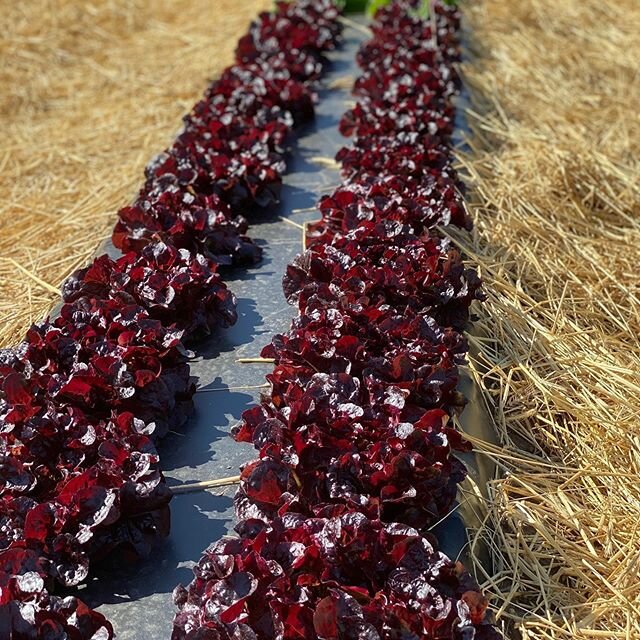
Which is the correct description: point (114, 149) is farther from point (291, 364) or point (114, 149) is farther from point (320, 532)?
point (320, 532)

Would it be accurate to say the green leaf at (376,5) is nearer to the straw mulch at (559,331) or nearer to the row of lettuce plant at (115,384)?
the straw mulch at (559,331)

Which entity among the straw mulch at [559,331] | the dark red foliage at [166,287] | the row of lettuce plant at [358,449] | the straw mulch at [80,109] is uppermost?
the row of lettuce plant at [358,449]

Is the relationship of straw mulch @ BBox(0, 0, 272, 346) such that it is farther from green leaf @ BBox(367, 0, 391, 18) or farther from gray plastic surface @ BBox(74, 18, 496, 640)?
green leaf @ BBox(367, 0, 391, 18)

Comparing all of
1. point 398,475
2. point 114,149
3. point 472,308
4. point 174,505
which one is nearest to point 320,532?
point 398,475

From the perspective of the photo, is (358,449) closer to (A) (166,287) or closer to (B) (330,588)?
(B) (330,588)

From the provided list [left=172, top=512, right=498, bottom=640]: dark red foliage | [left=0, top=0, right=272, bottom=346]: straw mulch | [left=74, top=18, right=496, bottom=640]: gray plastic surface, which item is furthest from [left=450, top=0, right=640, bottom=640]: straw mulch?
[left=0, top=0, right=272, bottom=346]: straw mulch

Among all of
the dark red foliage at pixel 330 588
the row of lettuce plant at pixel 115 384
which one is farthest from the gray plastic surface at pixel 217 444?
the dark red foliage at pixel 330 588
